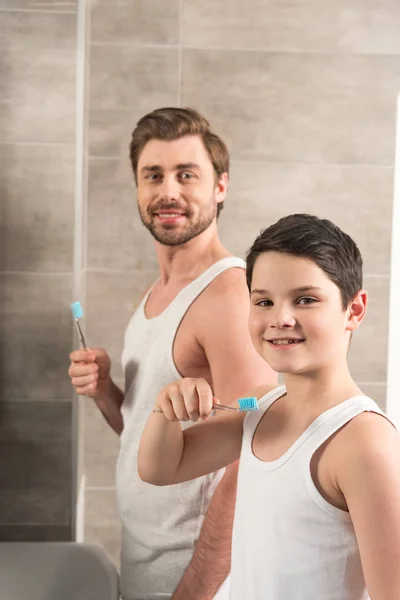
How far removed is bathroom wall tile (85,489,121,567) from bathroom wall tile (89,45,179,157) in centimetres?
90

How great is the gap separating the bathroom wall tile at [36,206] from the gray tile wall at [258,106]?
0.67 meters

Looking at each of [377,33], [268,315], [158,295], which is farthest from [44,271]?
[377,33]

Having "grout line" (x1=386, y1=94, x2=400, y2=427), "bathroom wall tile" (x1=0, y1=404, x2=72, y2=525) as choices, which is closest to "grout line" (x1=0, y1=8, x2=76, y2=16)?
"bathroom wall tile" (x1=0, y1=404, x2=72, y2=525)

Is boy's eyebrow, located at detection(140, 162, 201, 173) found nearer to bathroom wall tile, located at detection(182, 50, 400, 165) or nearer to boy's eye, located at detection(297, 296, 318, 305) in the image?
boy's eye, located at detection(297, 296, 318, 305)

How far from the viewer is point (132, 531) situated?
3.82ft

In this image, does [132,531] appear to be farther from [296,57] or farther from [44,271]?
[296,57]

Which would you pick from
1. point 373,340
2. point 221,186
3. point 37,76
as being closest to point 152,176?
point 221,186

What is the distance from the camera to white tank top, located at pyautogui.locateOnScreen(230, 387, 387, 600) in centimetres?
71

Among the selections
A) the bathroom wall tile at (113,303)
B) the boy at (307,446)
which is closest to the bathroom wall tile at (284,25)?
the bathroom wall tile at (113,303)

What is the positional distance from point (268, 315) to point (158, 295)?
54 centimetres

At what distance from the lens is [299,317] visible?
2.47 ft

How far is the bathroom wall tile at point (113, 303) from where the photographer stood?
1902 millimetres

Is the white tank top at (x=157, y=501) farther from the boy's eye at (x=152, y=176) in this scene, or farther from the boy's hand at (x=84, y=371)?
the boy's eye at (x=152, y=176)

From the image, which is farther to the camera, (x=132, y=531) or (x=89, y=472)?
(x=89, y=472)
